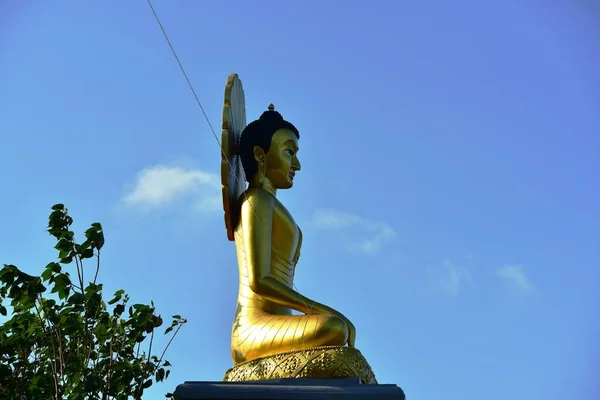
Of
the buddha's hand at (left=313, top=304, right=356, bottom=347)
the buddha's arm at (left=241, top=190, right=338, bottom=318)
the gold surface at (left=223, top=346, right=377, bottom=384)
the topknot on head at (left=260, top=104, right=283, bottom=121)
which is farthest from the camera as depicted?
the topknot on head at (left=260, top=104, right=283, bottom=121)

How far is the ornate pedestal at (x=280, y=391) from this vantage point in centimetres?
591

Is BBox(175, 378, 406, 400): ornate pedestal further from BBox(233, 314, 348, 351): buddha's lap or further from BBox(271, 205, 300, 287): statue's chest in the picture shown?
BBox(271, 205, 300, 287): statue's chest

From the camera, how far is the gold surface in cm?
654

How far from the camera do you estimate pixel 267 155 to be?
8.59m

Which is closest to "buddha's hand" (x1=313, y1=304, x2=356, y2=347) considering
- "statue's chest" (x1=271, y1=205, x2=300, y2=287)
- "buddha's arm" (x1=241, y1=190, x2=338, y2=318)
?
"buddha's arm" (x1=241, y1=190, x2=338, y2=318)

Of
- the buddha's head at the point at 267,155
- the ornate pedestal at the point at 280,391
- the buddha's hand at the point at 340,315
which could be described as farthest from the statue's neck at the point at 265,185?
the ornate pedestal at the point at 280,391

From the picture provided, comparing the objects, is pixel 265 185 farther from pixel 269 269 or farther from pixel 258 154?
pixel 269 269

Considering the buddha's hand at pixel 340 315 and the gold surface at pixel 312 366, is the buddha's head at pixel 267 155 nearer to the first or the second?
the buddha's hand at pixel 340 315

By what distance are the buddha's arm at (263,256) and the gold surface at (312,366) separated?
585mm

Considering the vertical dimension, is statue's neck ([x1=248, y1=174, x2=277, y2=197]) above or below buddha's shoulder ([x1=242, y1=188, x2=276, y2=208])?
above

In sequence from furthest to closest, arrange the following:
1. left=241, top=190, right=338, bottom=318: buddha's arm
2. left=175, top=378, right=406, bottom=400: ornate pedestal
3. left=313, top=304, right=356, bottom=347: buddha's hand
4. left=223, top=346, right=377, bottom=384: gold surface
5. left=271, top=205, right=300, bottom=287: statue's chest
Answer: left=271, top=205, right=300, bottom=287: statue's chest → left=241, top=190, right=338, bottom=318: buddha's arm → left=313, top=304, right=356, bottom=347: buddha's hand → left=223, top=346, right=377, bottom=384: gold surface → left=175, top=378, right=406, bottom=400: ornate pedestal

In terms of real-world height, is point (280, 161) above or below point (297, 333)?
above

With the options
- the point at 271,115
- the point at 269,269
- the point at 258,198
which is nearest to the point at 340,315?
the point at 269,269

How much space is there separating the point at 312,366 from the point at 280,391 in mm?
594
